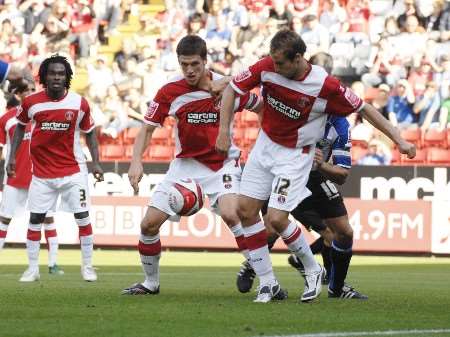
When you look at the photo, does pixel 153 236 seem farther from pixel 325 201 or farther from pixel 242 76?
pixel 242 76

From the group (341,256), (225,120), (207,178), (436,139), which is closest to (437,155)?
(436,139)

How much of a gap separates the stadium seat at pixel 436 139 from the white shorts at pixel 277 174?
14397 millimetres

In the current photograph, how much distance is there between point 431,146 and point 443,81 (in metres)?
1.46

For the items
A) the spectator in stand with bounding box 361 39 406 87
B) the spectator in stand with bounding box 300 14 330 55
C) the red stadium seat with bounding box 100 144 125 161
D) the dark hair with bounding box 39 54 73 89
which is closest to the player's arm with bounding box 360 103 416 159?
the dark hair with bounding box 39 54 73 89

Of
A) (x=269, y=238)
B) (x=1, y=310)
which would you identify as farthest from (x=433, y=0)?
(x=1, y=310)

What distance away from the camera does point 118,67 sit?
30219 mm

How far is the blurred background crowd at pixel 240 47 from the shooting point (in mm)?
25719

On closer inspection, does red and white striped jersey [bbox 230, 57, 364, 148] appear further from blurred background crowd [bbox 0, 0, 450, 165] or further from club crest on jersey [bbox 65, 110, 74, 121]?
blurred background crowd [bbox 0, 0, 450, 165]

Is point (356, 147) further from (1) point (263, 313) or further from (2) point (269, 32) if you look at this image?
(1) point (263, 313)

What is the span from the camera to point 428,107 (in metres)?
25.6

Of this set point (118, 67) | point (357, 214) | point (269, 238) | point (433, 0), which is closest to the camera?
point (269, 238)

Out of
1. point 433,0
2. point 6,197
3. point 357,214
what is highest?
point 433,0

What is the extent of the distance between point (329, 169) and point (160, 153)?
15.1 m

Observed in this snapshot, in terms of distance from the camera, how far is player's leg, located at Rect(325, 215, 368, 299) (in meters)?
11.7
